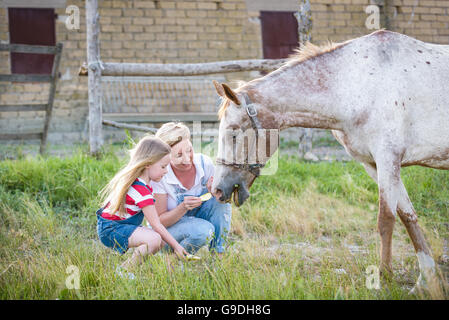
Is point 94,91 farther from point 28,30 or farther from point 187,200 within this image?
point 28,30

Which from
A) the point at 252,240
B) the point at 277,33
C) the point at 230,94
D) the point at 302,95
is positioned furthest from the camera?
the point at 277,33

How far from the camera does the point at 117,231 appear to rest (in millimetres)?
2684

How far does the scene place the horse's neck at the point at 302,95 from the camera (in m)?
2.61

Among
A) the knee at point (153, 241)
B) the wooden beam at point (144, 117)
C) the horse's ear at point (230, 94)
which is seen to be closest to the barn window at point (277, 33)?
the wooden beam at point (144, 117)

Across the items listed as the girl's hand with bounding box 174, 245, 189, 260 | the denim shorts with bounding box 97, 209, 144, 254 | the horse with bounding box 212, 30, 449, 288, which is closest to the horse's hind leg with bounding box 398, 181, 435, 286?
the horse with bounding box 212, 30, 449, 288

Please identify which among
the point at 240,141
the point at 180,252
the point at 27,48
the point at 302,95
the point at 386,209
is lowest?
the point at 180,252

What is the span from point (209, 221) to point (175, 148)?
1.86 ft

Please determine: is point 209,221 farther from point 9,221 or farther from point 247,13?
point 247,13

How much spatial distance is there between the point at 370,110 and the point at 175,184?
130 cm

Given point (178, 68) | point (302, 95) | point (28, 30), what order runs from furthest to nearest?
point (28, 30) < point (178, 68) < point (302, 95)

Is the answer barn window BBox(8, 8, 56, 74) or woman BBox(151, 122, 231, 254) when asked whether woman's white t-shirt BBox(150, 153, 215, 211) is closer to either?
woman BBox(151, 122, 231, 254)

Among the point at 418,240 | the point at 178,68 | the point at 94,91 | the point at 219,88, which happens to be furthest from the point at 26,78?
the point at 418,240

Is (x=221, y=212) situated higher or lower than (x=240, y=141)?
lower

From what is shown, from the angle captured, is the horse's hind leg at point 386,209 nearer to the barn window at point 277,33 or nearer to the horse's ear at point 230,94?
the horse's ear at point 230,94
